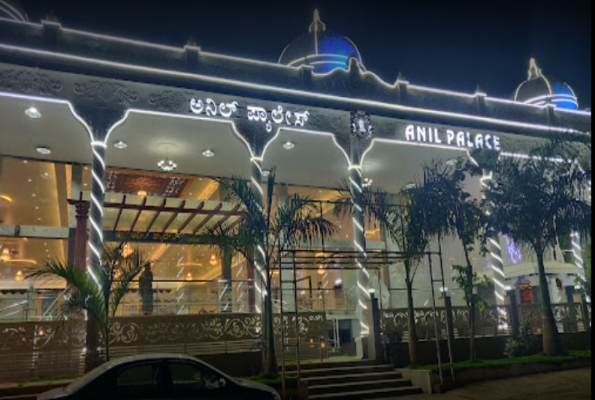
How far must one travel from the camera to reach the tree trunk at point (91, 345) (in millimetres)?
11383

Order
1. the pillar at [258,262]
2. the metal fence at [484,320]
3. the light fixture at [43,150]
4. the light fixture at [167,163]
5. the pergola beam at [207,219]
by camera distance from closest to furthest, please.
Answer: the pillar at [258,262] < the metal fence at [484,320] < the light fixture at [43,150] < the light fixture at [167,163] < the pergola beam at [207,219]

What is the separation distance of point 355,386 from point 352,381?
0.32 metres

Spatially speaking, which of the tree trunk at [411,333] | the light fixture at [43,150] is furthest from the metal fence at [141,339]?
the light fixture at [43,150]

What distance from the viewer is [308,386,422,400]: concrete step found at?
11356mm

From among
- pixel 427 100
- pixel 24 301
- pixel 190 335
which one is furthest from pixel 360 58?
pixel 24 301

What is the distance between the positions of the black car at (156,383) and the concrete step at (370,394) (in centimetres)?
342

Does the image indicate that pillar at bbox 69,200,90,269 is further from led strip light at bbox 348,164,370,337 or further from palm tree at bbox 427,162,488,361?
palm tree at bbox 427,162,488,361

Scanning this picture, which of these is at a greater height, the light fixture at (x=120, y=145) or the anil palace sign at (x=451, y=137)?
the anil palace sign at (x=451, y=137)

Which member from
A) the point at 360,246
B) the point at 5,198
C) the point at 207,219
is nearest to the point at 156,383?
the point at 360,246

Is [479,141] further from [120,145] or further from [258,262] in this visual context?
[120,145]

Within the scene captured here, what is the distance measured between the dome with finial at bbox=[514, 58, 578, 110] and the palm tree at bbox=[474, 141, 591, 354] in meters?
10.7

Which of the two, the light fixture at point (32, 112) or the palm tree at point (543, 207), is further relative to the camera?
the palm tree at point (543, 207)

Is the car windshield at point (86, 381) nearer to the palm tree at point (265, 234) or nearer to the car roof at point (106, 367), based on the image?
the car roof at point (106, 367)

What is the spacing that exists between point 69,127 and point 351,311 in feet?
38.5
